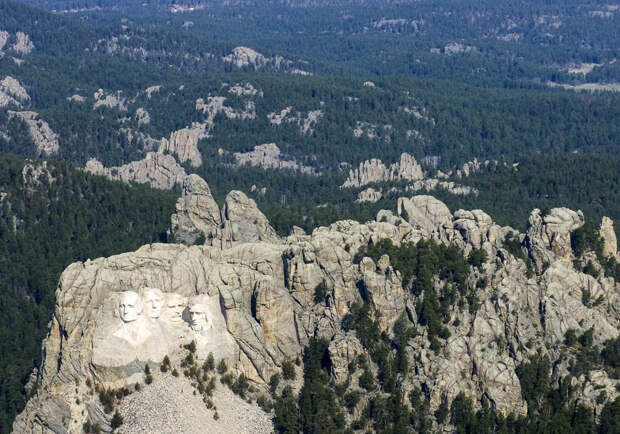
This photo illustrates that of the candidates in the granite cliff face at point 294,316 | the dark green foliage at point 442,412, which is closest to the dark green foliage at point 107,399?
the granite cliff face at point 294,316

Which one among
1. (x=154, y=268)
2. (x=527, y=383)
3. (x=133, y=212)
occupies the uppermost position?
(x=154, y=268)

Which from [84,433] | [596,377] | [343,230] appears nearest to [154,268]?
[84,433]

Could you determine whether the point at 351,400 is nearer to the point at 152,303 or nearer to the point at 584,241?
the point at 152,303

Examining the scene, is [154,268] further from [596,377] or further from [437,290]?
[596,377]

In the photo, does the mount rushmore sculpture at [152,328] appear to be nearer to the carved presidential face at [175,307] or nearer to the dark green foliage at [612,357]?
the carved presidential face at [175,307]

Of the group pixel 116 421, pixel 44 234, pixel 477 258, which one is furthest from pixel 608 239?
pixel 44 234

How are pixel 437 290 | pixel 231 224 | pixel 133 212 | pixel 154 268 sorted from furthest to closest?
pixel 133 212 → pixel 231 224 → pixel 437 290 → pixel 154 268
